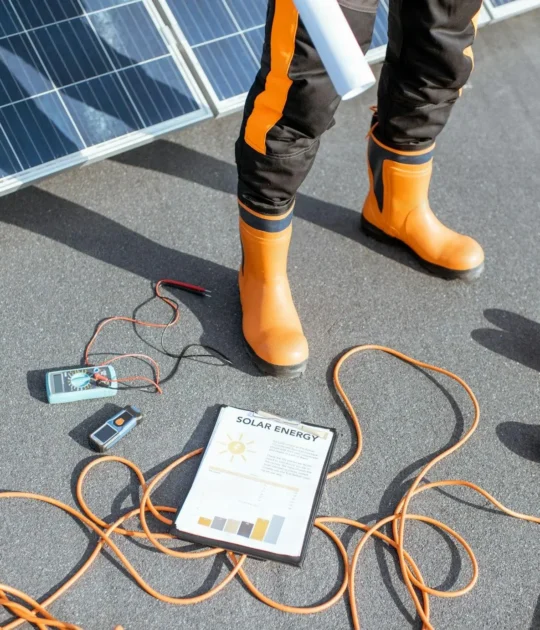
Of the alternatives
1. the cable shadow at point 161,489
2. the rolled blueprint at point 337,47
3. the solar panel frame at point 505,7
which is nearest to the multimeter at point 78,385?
the cable shadow at point 161,489

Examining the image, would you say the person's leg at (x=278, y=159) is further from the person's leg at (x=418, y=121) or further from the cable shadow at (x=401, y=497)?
the cable shadow at (x=401, y=497)

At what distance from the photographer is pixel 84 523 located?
1335 mm

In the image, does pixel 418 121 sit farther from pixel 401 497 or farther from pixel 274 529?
pixel 274 529

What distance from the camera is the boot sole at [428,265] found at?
174 cm

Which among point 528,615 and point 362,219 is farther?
point 362,219

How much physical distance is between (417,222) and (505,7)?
98 centimetres

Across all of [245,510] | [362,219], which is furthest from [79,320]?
[362,219]

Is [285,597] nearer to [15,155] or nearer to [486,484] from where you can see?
[486,484]

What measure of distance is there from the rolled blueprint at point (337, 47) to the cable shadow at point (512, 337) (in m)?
1.09

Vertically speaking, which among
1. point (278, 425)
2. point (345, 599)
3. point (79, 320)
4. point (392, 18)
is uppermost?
point (392, 18)

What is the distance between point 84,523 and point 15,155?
0.91 meters

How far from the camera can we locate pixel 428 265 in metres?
1.77

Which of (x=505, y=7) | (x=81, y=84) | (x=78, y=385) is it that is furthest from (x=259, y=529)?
(x=505, y=7)

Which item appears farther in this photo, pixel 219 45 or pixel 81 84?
pixel 219 45
